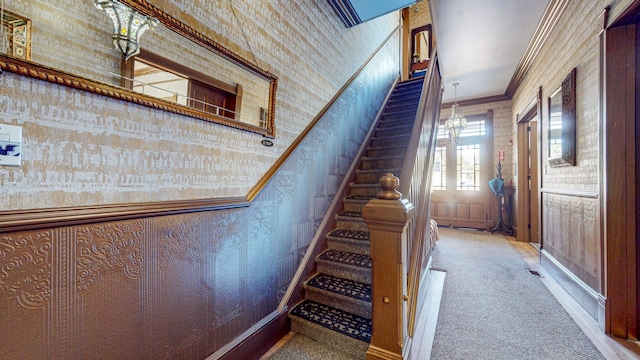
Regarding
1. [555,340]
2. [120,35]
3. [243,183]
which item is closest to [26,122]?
[120,35]

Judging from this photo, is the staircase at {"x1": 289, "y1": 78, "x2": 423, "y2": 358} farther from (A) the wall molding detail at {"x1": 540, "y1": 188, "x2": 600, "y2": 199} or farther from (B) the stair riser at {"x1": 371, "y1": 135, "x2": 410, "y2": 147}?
(A) the wall molding detail at {"x1": 540, "y1": 188, "x2": 600, "y2": 199}

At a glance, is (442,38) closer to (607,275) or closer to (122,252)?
(607,275)

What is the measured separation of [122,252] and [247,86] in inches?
42.2

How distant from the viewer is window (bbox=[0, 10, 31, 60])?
0.75 m

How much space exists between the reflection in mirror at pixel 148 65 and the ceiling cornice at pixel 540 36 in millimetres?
3311

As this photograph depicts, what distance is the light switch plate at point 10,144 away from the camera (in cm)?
76

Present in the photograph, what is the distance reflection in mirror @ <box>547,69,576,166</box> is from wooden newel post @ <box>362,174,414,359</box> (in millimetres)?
2309

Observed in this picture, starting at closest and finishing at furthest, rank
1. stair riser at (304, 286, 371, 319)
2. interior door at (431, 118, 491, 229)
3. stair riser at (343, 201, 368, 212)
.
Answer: stair riser at (304, 286, 371, 319), stair riser at (343, 201, 368, 212), interior door at (431, 118, 491, 229)

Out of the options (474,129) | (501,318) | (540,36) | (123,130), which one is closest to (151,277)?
(123,130)

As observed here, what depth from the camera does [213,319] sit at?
1.39 m

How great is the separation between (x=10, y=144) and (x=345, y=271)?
77.6 inches

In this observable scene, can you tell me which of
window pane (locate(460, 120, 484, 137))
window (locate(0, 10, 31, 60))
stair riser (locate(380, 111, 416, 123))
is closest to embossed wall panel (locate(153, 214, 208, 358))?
window (locate(0, 10, 31, 60))

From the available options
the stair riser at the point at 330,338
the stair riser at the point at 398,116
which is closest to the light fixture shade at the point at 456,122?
the stair riser at the point at 398,116

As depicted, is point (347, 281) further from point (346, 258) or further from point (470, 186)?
point (470, 186)
